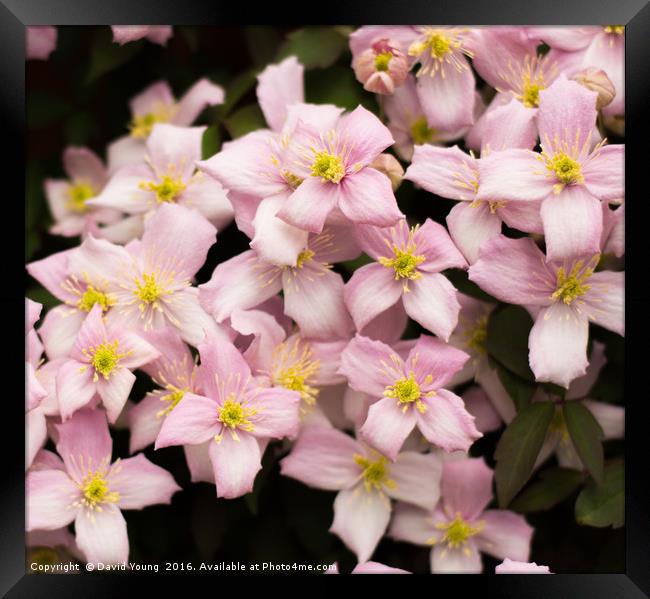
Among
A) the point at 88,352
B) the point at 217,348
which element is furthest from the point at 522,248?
the point at 88,352

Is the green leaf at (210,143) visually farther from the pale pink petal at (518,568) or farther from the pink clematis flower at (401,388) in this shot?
the pale pink petal at (518,568)

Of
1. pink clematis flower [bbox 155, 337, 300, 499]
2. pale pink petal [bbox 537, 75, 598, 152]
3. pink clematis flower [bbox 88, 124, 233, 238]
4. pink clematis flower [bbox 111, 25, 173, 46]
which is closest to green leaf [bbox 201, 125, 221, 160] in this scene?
pink clematis flower [bbox 88, 124, 233, 238]

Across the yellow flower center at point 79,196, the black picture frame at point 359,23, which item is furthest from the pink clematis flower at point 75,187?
the black picture frame at point 359,23

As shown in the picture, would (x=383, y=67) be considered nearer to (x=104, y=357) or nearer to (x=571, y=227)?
(x=571, y=227)

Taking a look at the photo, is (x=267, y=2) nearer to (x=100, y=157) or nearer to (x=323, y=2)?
(x=323, y=2)

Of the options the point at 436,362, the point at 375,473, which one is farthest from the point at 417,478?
the point at 436,362
